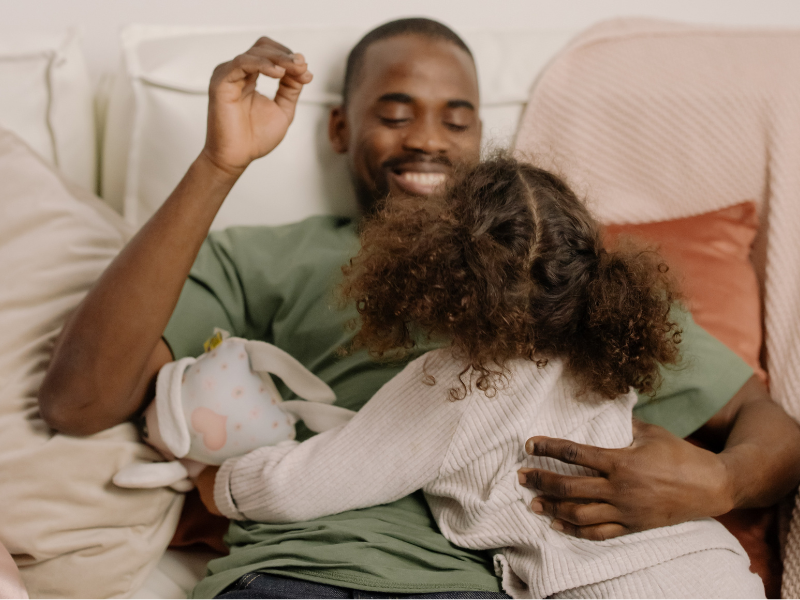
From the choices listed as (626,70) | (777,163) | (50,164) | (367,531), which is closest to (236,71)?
(50,164)

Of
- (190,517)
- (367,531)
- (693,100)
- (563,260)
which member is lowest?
(190,517)

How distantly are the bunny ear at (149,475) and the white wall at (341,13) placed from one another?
3.07 ft

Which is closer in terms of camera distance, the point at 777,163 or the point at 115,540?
the point at 115,540

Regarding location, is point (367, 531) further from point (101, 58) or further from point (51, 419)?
point (101, 58)

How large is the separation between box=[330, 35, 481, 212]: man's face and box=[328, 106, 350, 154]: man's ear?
0.15 feet

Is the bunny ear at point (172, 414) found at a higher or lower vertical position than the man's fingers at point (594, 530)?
higher

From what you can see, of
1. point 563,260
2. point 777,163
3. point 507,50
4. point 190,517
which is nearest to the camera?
point 563,260

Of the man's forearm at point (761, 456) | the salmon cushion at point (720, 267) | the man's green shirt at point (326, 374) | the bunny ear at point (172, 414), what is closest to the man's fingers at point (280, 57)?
the man's green shirt at point (326, 374)

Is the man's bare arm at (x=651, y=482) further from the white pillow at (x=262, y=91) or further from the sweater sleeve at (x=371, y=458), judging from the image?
the white pillow at (x=262, y=91)

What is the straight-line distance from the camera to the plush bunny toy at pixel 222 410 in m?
0.88

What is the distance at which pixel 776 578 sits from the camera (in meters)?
0.90

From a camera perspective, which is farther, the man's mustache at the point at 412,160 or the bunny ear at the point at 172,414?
the man's mustache at the point at 412,160

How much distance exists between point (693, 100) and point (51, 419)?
3.86 ft

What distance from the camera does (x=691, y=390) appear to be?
94 centimetres
